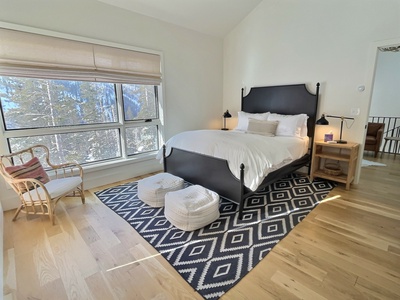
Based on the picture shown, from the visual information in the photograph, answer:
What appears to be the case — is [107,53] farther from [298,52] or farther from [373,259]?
[373,259]

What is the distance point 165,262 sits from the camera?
1.81m

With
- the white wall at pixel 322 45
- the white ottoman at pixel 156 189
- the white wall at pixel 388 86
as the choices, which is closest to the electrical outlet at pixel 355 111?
the white wall at pixel 322 45

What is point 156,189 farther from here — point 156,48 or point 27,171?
point 156,48

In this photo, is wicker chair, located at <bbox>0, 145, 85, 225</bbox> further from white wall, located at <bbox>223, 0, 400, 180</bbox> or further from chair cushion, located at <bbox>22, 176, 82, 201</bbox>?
white wall, located at <bbox>223, 0, 400, 180</bbox>

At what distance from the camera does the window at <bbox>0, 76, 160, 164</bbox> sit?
2.73m

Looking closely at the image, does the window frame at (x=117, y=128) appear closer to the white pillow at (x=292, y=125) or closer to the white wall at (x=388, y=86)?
the white pillow at (x=292, y=125)

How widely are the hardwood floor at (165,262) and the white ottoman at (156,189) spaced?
414mm

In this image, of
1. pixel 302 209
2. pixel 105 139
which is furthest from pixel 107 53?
pixel 302 209

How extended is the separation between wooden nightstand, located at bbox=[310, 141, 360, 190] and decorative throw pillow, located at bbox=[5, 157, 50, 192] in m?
3.99

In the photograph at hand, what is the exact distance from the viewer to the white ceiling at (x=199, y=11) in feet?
10.9

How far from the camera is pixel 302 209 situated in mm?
2664

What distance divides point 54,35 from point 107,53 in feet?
2.21

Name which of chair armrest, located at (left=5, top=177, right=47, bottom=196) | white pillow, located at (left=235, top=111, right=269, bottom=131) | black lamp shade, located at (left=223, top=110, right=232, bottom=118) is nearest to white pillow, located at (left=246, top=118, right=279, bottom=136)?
white pillow, located at (left=235, top=111, right=269, bottom=131)

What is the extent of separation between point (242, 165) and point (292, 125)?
5.94 feet
